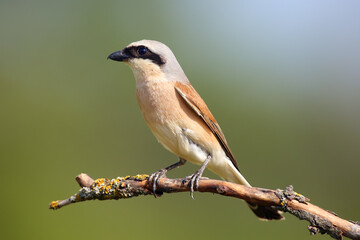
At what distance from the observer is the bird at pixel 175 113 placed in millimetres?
4105

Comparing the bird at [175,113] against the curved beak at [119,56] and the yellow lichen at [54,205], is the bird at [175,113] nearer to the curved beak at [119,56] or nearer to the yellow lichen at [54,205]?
the curved beak at [119,56]

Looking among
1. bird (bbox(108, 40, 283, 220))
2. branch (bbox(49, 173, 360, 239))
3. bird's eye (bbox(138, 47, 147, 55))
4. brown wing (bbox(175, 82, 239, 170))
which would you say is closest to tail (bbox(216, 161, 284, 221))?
bird (bbox(108, 40, 283, 220))

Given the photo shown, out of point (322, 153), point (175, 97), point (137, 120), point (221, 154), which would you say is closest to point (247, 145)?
point (322, 153)

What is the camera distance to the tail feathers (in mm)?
4496

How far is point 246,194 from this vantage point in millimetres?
3324

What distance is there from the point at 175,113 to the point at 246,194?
1108mm

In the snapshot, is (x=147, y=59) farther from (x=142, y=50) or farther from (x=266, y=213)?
(x=266, y=213)

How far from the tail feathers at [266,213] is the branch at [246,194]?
115cm

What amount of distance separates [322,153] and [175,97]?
3.33 meters

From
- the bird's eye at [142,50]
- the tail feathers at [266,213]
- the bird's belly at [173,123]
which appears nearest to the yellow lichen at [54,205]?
the bird's belly at [173,123]

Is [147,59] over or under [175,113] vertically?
over

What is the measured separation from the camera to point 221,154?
440 centimetres

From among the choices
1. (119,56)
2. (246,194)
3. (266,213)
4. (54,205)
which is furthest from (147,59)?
(266,213)

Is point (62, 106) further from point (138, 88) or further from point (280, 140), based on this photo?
point (280, 140)
